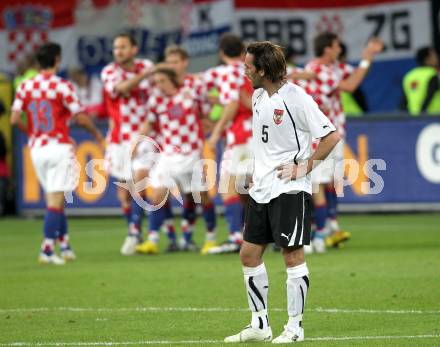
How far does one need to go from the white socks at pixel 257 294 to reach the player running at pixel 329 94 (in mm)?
6348

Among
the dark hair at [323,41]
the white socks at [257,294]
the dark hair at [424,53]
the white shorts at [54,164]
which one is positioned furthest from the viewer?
the dark hair at [424,53]

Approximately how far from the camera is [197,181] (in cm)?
1569

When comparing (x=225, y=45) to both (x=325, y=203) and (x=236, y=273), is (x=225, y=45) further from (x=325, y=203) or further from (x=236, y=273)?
(x=236, y=273)

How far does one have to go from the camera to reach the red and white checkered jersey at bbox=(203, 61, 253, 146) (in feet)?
49.4

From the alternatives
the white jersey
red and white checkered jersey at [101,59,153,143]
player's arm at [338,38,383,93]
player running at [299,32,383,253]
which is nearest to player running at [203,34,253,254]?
player running at [299,32,383,253]

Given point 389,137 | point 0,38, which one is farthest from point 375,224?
point 0,38

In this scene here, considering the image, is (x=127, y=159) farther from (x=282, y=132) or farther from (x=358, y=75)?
(x=282, y=132)

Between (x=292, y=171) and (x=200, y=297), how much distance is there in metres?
2.82

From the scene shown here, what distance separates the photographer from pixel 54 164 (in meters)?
14.5

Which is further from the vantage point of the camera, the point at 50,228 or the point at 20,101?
the point at 20,101

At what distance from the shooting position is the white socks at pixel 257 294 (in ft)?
28.9

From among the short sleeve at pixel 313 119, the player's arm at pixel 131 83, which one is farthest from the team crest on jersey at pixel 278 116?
the player's arm at pixel 131 83

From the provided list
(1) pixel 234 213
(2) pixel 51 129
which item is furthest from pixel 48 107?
(1) pixel 234 213

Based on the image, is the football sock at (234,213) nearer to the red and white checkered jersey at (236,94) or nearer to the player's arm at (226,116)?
the red and white checkered jersey at (236,94)
